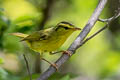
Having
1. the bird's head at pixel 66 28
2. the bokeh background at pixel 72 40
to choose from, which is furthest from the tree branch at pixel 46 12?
the bird's head at pixel 66 28

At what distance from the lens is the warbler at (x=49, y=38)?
4.53 meters

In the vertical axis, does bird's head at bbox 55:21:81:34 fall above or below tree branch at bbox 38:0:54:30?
above

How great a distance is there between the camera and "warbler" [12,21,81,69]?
453cm

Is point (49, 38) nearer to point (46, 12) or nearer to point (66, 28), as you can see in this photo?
point (66, 28)

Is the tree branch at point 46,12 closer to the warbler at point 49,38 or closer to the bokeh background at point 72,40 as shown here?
the bokeh background at point 72,40

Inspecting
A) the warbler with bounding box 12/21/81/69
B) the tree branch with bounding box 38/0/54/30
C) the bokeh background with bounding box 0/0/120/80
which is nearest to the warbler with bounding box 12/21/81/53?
the warbler with bounding box 12/21/81/69

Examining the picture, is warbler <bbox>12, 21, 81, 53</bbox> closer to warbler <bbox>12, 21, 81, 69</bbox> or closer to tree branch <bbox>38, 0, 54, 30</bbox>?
warbler <bbox>12, 21, 81, 69</bbox>

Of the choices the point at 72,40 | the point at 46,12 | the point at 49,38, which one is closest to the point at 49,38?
the point at 49,38

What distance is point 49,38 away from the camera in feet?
15.8

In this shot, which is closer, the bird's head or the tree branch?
the bird's head

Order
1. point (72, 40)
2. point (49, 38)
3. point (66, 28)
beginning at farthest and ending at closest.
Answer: point (72, 40) < point (49, 38) < point (66, 28)

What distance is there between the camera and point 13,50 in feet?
13.6

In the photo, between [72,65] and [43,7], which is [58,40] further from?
[72,65]

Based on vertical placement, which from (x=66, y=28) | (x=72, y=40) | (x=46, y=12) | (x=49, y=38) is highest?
(x=66, y=28)
